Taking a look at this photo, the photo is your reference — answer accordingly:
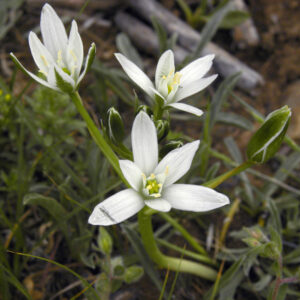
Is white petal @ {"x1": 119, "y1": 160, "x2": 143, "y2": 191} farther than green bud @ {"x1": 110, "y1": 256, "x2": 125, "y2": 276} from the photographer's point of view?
No

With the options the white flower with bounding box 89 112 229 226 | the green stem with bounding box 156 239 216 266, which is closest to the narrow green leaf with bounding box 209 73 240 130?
the green stem with bounding box 156 239 216 266

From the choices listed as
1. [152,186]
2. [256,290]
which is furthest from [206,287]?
[152,186]

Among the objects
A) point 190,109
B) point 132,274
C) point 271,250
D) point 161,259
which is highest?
point 190,109

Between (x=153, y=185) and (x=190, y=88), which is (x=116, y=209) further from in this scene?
(x=190, y=88)

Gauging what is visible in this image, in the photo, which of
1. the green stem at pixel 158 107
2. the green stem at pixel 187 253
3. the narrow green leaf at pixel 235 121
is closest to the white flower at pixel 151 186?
the green stem at pixel 158 107

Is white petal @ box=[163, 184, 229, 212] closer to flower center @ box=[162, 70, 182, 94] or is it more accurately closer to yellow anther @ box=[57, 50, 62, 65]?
flower center @ box=[162, 70, 182, 94]

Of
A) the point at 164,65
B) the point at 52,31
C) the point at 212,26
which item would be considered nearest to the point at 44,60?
the point at 52,31
